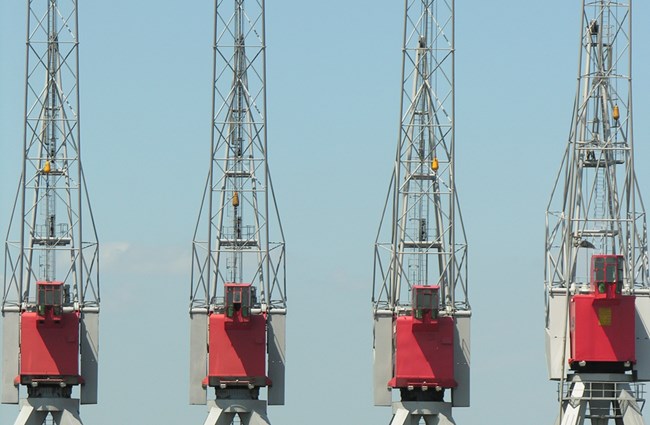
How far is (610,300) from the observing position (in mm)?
136375

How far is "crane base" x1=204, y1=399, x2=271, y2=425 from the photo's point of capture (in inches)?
5704

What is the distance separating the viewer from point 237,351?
143875 millimetres

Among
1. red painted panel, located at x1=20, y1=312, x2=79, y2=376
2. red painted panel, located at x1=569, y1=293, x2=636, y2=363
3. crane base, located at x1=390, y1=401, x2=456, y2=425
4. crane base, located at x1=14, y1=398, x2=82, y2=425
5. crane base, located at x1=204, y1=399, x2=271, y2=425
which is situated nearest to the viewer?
red painted panel, located at x1=569, y1=293, x2=636, y2=363

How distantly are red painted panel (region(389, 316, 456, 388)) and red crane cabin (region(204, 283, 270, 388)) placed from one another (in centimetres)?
750

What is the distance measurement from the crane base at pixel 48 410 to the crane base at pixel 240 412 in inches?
281

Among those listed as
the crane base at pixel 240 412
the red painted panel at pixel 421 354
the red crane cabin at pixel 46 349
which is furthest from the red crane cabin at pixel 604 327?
the red crane cabin at pixel 46 349

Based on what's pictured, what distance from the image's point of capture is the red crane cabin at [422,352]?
141500mm

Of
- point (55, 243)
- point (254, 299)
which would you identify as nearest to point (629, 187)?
point (254, 299)

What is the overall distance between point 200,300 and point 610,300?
75.0ft

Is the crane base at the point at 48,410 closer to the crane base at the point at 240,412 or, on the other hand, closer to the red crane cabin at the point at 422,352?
the crane base at the point at 240,412

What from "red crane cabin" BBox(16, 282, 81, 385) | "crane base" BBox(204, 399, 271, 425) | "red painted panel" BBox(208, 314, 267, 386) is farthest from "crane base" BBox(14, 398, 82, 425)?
"red painted panel" BBox(208, 314, 267, 386)

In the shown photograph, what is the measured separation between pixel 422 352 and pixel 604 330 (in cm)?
1033

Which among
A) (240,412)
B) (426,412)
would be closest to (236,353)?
(240,412)

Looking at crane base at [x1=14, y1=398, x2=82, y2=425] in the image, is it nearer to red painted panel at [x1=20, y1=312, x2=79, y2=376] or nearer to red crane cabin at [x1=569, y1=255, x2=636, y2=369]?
red painted panel at [x1=20, y1=312, x2=79, y2=376]
